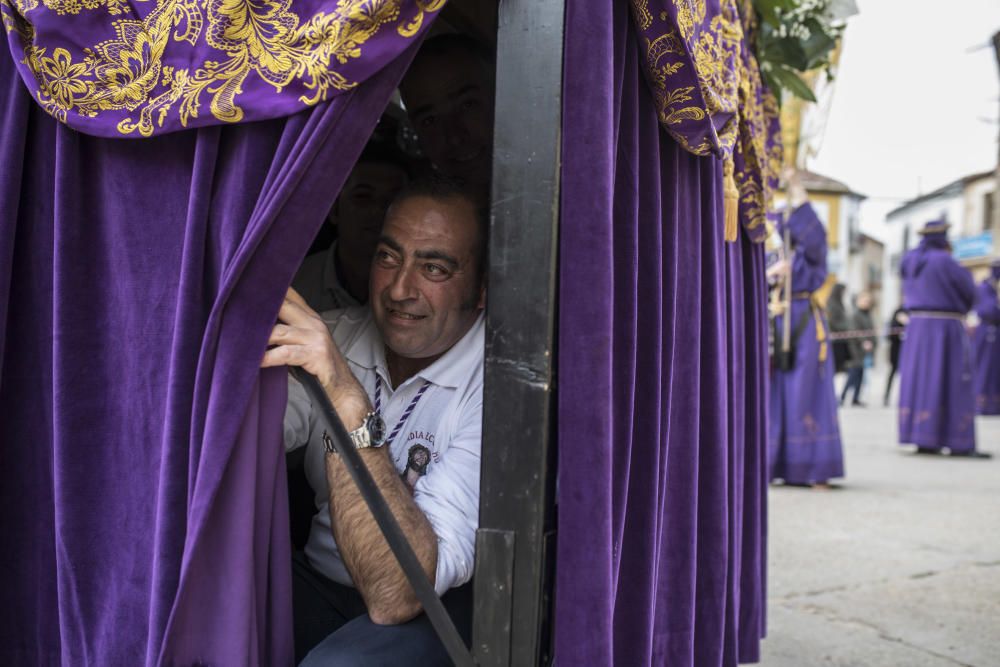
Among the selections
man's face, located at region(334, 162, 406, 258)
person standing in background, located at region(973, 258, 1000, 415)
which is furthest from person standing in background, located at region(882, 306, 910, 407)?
man's face, located at region(334, 162, 406, 258)

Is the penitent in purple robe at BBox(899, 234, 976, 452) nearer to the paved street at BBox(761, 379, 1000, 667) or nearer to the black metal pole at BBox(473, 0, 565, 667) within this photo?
the paved street at BBox(761, 379, 1000, 667)

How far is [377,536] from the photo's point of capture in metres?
1.72

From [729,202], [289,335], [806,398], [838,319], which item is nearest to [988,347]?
[838,319]

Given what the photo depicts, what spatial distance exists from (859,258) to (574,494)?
4718 centimetres

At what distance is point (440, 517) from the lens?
5.75 ft

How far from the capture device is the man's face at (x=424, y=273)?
2148 mm

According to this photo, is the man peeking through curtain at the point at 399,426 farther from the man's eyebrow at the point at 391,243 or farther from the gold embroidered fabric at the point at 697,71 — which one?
the gold embroidered fabric at the point at 697,71

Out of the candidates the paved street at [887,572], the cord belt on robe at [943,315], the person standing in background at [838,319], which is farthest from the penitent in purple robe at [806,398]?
the person standing in background at [838,319]

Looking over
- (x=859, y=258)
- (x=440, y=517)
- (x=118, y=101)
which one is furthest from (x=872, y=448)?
(x=859, y=258)

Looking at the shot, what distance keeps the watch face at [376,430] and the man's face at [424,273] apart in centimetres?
46

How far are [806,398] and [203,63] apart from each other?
5486 mm

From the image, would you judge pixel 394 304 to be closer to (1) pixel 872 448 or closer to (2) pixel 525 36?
(2) pixel 525 36

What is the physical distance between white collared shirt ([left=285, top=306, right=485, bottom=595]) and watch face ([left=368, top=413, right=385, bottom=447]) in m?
0.17

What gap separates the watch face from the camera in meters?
1.72
